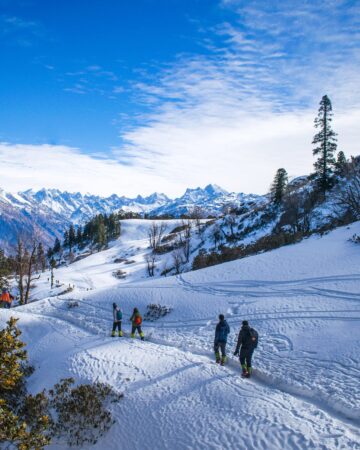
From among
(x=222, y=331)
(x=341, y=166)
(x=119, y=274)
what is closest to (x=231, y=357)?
(x=222, y=331)

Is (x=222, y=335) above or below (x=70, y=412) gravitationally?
above

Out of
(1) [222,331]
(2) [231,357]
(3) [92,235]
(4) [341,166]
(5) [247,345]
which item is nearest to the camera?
(5) [247,345]

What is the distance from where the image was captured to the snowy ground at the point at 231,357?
9.59m

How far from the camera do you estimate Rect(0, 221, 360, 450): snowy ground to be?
959cm

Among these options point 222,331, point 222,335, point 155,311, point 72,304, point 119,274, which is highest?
point 222,331

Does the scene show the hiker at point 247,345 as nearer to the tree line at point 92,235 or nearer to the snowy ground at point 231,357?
the snowy ground at point 231,357

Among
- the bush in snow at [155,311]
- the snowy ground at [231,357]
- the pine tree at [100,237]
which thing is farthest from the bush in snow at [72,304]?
the pine tree at [100,237]

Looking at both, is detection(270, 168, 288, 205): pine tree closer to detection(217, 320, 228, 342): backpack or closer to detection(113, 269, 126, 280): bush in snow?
detection(113, 269, 126, 280): bush in snow

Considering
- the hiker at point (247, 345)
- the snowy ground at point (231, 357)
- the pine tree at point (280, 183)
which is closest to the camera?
the snowy ground at point (231, 357)

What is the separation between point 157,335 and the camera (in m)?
19.2

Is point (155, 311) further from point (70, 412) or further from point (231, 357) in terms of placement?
point (70, 412)

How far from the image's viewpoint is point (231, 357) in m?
14.5

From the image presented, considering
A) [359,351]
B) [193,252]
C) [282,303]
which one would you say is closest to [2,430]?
[359,351]

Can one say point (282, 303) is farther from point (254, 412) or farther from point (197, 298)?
point (254, 412)
